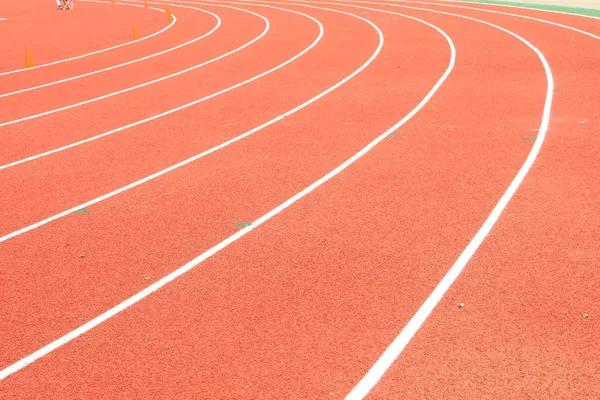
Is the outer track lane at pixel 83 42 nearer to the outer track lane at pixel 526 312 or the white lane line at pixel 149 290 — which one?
the white lane line at pixel 149 290

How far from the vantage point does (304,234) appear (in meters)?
6.55

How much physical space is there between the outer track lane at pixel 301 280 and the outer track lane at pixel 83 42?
7.34m

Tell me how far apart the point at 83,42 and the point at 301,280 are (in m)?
15.5

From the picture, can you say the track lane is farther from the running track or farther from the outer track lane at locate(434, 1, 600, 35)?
the outer track lane at locate(434, 1, 600, 35)

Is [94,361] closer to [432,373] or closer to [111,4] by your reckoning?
[432,373]

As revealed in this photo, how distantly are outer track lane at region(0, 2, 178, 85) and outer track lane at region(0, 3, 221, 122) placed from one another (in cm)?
61

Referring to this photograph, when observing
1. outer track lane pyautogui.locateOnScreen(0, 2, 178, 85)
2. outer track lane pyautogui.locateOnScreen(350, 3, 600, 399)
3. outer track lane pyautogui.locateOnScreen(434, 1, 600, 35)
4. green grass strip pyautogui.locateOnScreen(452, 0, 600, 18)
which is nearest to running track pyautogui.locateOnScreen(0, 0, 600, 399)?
outer track lane pyautogui.locateOnScreen(350, 3, 600, 399)

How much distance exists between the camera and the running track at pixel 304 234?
4520 millimetres

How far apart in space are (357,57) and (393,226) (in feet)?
32.1

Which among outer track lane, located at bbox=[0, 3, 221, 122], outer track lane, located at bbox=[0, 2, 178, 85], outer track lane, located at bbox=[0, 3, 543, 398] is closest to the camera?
outer track lane, located at bbox=[0, 3, 543, 398]

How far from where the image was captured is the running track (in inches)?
178

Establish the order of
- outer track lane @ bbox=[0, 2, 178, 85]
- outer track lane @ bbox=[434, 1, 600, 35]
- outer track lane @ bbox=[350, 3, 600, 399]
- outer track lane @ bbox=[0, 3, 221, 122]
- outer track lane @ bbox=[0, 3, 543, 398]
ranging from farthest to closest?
1. outer track lane @ bbox=[434, 1, 600, 35]
2. outer track lane @ bbox=[0, 2, 178, 85]
3. outer track lane @ bbox=[0, 3, 221, 122]
4. outer track lane @ bbox=[0, 3, 543, 398]
5. outer track lane @ bbox=[350, 3, 600, 399]

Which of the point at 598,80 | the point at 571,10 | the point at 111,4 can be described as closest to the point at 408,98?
the point at 598,80

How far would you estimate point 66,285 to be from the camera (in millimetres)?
5723
